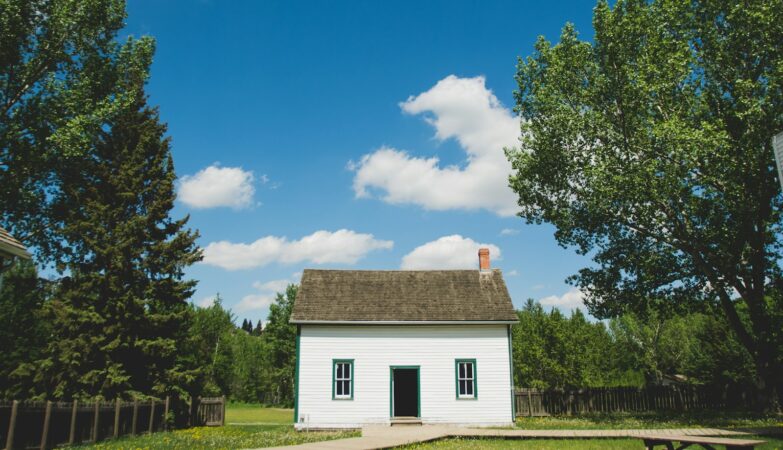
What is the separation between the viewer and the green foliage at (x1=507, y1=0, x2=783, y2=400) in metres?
20.0

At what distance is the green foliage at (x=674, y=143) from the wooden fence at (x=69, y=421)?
66.9 ft

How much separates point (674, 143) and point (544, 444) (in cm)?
1247

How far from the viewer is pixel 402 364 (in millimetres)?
23688

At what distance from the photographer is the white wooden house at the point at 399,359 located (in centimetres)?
2306

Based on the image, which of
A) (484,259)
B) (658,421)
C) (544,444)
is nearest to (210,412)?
(484,259)

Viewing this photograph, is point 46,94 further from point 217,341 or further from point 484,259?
point 217,341

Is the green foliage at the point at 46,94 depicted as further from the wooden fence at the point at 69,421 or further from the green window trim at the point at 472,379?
the green window trim at the point at 472,379

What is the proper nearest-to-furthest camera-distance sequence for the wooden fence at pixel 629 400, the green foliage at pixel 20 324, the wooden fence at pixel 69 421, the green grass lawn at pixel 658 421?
the wooden fence at pixel 69 421
the green grass lawn at pixel 658 421
the wooden fence at pixel 629 400
the green foliage at pixel 20 324

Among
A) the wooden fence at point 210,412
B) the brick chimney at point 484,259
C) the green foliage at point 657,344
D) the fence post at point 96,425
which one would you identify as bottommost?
the wooden fence at point 210,412

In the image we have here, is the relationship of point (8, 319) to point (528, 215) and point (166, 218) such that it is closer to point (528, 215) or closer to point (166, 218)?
point (166, 218)

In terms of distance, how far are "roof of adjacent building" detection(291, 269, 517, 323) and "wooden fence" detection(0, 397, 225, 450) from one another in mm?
7231

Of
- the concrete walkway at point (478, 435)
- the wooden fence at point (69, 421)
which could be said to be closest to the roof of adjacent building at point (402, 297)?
the concrete walkway at point (478, 435)

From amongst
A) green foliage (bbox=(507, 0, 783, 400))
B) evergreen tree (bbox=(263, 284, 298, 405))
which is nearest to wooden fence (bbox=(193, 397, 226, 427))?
green foliage (bbox=(507, 0, 783, 400))

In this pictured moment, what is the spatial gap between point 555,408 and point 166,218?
2289 cm
